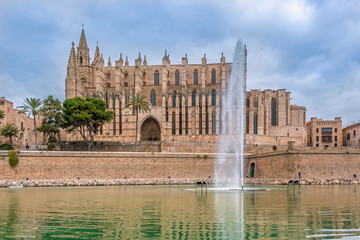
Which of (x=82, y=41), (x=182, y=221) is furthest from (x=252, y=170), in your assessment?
(x=82, y=41)

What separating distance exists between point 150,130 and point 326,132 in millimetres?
28323

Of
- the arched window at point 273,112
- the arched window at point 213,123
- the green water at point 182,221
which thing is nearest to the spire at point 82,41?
the arched window at point 213,123

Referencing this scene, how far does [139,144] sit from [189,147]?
21.5 feet

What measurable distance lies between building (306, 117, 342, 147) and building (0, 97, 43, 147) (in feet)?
146

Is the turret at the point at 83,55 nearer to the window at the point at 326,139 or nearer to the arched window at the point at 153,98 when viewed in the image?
the arched window at the point at 153,98

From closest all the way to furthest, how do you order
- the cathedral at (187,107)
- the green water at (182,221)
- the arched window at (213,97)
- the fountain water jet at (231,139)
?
the green water at (182,221) → the fountain water jet at (231,139) → the cathedral at (187,107) → the arched window at (213,97)

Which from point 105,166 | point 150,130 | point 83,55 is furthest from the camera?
point 83,55

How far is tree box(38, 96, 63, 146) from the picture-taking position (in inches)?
1892

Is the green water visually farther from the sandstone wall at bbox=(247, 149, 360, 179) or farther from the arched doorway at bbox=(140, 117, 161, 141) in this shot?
the arched doorway at bbox=(140, 117, 161, 141)

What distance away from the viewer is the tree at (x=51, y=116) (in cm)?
4806

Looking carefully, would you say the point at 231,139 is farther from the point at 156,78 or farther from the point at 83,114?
the point at 83,114

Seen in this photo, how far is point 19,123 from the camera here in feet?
187

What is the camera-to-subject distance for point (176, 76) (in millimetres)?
69375

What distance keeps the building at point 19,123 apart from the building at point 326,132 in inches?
1747
